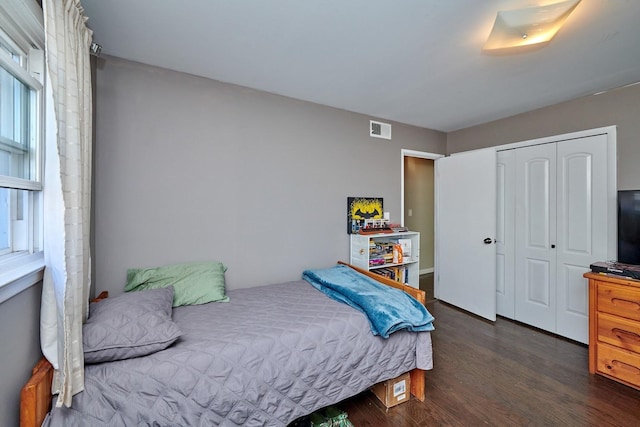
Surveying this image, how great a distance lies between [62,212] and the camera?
1095 mm

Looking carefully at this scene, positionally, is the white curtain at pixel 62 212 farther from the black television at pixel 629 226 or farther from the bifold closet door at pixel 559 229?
the bifold closet door at pixel 559 229

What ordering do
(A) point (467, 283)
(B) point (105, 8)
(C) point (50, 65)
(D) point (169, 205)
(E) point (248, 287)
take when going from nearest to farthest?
1. (C) point (50, 65)
2. (B) point (105, 8)
3. (D) point (169, 205)
4. (E) point (248, 287)
5. (A) point (467, 283)

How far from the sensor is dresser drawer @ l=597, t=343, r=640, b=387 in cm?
185

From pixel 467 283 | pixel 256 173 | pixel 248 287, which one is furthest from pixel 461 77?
pixel 248 287

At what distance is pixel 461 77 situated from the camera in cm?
220

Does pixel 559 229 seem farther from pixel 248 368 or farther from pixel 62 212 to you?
pixel 62 212

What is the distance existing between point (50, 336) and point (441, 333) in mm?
2992

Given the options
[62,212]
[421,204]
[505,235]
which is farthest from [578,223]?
[62,212]

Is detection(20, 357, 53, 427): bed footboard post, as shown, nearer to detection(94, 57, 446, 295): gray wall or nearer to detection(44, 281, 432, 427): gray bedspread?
detection(44, 281, 432, 427): gray bedspread

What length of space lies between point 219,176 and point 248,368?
1.55 m

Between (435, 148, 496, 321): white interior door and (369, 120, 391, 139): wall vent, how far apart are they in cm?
95

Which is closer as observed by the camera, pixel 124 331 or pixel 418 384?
pixel 124 331

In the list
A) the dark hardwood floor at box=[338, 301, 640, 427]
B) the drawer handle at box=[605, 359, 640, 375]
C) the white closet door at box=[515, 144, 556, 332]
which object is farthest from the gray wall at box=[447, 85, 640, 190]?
the dark hardwood floor at box=[338, 301, 640, 427]

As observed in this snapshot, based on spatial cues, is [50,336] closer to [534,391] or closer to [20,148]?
[20,148]
